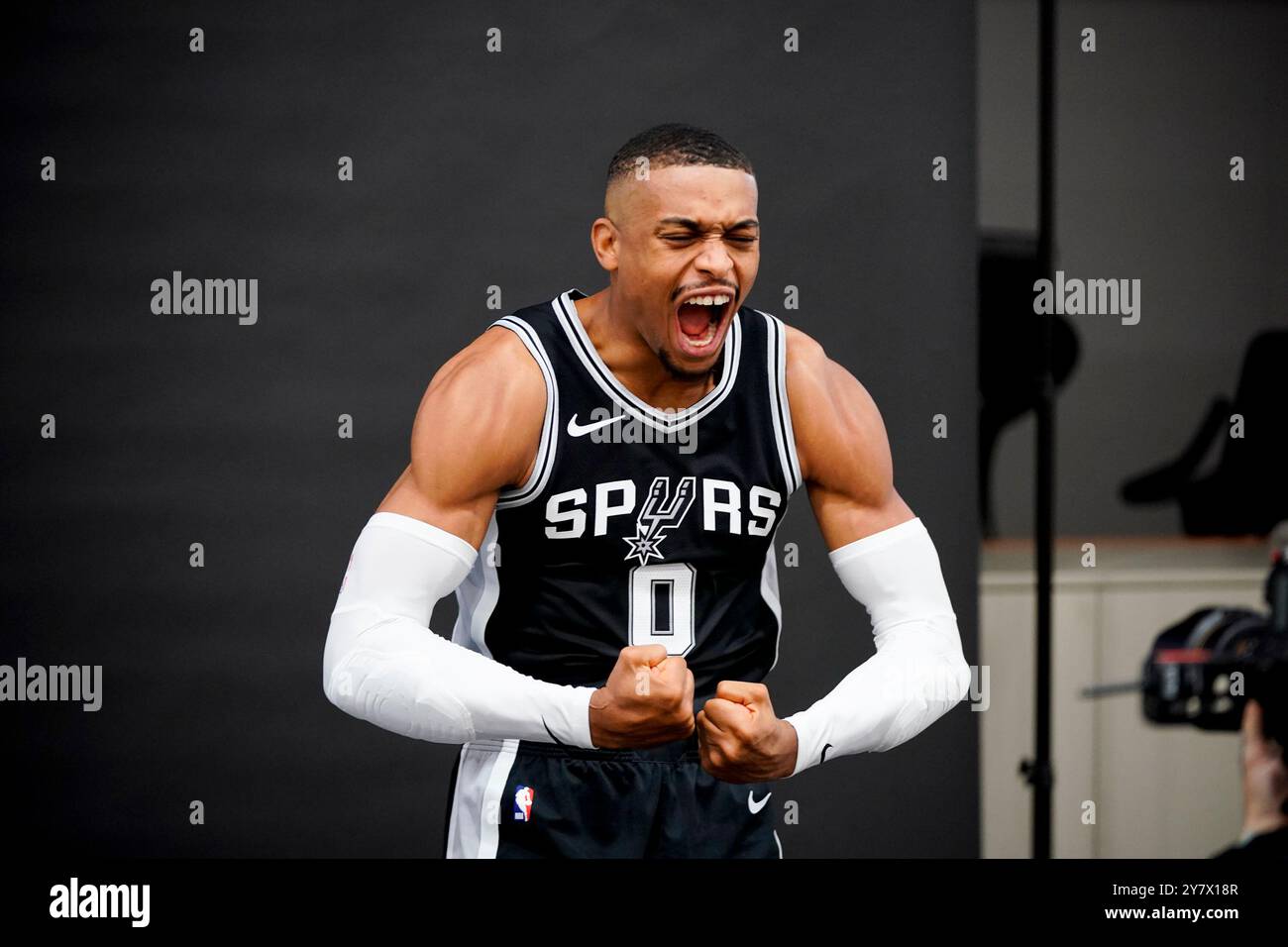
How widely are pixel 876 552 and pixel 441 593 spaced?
676mm

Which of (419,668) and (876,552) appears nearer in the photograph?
(419,668)

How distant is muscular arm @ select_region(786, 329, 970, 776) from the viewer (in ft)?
5.99

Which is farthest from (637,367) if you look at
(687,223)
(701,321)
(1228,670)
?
(1228,670)

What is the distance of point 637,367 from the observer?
186 centimetres

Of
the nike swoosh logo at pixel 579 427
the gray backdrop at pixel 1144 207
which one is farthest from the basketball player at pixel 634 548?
the gray backdrop at pixel 1144 207

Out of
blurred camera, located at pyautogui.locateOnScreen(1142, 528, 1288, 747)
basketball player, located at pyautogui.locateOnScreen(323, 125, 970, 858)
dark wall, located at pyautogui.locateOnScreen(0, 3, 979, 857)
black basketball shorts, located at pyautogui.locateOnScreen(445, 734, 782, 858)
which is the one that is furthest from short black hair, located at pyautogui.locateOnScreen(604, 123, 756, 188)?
blurred camera, located at pyautogui.locateOnScreen(1142, 528, 1288, 747)

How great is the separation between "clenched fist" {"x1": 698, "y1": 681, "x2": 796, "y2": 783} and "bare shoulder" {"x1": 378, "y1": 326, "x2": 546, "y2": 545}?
43 cm

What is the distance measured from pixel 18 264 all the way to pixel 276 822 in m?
1.18

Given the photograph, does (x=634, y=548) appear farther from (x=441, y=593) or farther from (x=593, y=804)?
(x=593, y=804)

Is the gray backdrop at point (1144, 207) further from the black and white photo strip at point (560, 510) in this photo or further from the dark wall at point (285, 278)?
the dark wall at point (285, 278)
